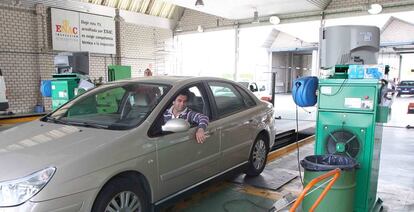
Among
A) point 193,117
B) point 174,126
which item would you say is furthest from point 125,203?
point 193,117

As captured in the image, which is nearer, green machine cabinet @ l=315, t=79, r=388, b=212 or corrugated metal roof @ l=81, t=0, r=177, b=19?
green machine cabinet @ l=315, t=79, r=388, b=212

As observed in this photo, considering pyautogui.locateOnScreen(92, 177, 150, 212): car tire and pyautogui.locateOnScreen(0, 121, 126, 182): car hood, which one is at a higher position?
pyautogui.locateOnScreen(0, 121, 126, 182): car hood

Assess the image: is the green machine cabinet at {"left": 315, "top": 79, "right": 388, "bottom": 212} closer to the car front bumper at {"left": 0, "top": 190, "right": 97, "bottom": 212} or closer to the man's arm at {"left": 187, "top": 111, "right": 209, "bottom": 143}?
the man's arm at {"left": 187, "top": 111, "right": 209, "bottom": 143}

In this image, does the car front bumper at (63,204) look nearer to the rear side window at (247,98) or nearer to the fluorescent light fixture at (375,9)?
the rear side window at (247,98)

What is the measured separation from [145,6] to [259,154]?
404 inches

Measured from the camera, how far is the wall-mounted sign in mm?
9941

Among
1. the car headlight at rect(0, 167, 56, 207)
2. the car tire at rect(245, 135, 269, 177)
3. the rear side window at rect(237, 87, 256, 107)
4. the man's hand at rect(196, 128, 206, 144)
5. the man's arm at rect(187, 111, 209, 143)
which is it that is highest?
the rear side window at rect(237, 87, 256, 107)

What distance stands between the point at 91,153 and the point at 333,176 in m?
1.76

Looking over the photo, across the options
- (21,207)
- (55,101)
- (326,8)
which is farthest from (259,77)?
(21,207)

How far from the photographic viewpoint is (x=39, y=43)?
962 centimetres

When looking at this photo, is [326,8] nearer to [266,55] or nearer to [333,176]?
[333,176]

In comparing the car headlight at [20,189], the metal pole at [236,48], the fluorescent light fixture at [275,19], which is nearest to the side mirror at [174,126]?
the car headlight at [20,189]

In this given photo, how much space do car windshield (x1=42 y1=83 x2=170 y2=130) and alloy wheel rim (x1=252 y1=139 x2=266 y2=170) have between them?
1.68 metres

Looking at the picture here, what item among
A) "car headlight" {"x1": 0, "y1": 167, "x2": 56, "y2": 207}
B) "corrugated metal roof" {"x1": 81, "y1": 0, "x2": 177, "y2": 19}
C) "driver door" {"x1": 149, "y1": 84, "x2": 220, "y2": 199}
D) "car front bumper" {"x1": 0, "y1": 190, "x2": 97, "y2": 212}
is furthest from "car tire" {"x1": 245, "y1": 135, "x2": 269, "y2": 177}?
"corrugated metal roof" {"x1": 81, "y1": 0, "x2": 177, "y2": 19}
